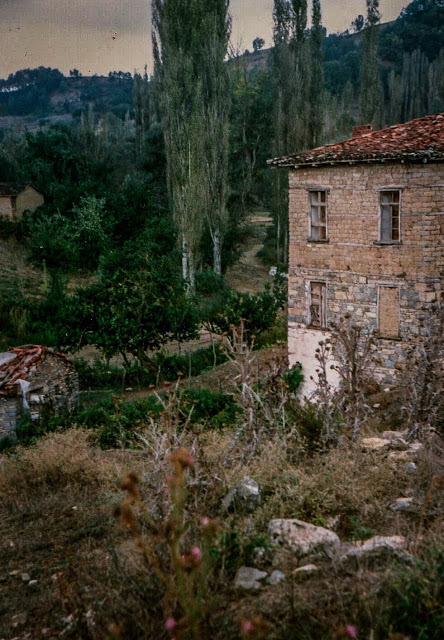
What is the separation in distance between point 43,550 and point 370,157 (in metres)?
11.1

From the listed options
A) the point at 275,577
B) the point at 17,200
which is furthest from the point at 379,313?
the point at 17,200

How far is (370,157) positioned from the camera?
14.1 metres

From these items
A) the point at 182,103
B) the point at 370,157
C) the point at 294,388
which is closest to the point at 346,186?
the point at 370,157

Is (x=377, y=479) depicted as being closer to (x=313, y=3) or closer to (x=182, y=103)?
(x=182, y=103)

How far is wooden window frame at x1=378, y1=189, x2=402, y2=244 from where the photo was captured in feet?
46.7

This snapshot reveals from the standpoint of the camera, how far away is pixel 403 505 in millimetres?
5723

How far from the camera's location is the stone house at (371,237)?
45.4 ft

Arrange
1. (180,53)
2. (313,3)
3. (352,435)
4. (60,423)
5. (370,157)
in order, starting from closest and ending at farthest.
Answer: (352,435)
(60,423)
(370,157)
(180,53)
(313,3)

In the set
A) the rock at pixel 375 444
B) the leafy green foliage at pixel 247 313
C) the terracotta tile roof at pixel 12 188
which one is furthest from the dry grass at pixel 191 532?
the terracotta tile roof at pixel 12 188

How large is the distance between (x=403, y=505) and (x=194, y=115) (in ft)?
75.6

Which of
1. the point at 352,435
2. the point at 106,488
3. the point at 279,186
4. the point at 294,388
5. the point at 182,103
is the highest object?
the point at 182,103

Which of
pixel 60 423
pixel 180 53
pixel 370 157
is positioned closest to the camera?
pixel 60 423

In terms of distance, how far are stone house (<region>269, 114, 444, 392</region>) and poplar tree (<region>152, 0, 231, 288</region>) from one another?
33.3ft

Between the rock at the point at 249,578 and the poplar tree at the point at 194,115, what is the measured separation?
21.2 metres
